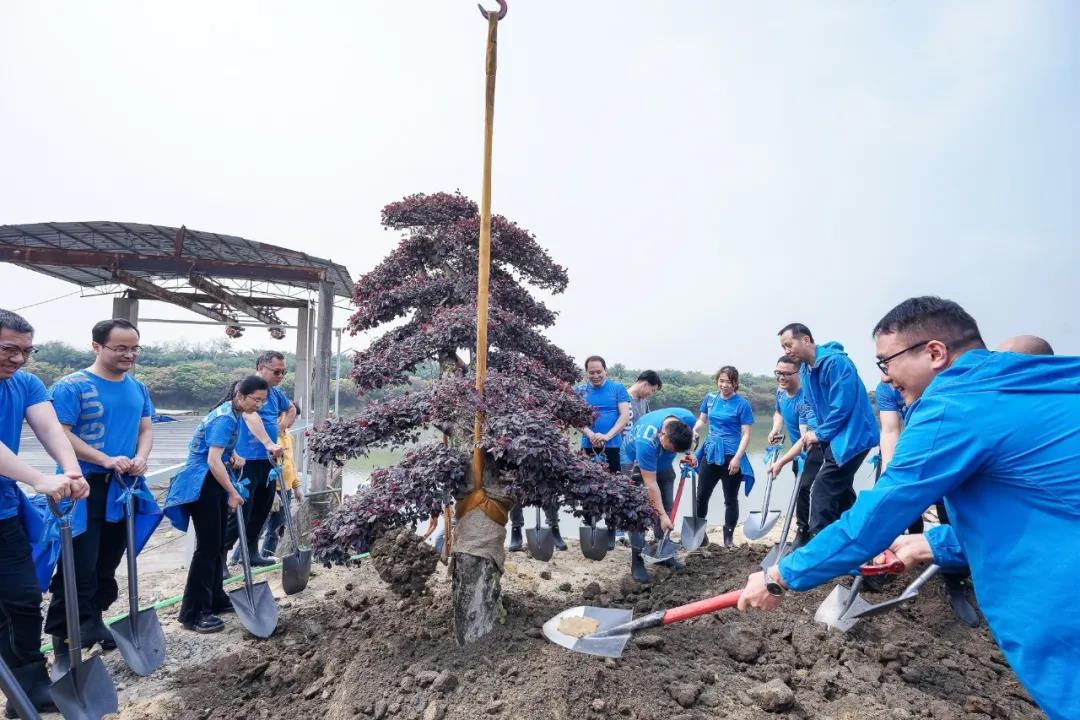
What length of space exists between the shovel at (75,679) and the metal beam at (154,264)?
5.70 m

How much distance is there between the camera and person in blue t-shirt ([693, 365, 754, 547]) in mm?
5516

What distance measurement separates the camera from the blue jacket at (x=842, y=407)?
382 cm

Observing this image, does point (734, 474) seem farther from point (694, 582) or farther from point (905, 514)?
point (905, 514)

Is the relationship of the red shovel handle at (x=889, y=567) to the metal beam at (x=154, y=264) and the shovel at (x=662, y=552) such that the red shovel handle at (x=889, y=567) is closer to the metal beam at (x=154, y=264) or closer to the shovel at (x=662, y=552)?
the shovel at (x=662, y=552)

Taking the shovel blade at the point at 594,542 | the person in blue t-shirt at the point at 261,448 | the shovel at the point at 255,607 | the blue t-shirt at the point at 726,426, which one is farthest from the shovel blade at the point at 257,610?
the blue t-shirt at the point at 726,426

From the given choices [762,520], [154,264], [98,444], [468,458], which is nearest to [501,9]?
[468,458]

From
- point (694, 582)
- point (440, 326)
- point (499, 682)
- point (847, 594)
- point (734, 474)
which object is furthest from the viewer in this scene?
point (734, 474)

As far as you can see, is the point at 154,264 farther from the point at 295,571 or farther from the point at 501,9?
the point at 501,9

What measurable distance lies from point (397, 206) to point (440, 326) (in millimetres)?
1769

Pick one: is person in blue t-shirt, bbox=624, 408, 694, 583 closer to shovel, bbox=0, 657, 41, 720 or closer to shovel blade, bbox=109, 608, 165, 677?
shovel blade, bbox=109, 608, 165, 677

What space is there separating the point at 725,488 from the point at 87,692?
5276mm

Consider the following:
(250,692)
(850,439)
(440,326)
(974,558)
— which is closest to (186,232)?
(440,326)

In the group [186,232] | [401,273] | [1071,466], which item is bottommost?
[1071,466]

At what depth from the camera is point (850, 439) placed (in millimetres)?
3797
